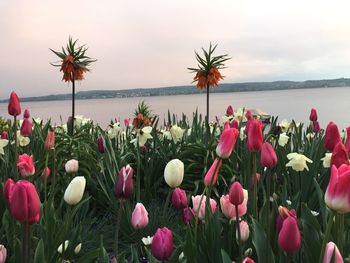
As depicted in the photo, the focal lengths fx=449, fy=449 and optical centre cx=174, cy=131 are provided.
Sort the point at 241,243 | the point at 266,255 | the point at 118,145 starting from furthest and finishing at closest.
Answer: the point at 118,145 < the point at 241,243 < the point at 266,255

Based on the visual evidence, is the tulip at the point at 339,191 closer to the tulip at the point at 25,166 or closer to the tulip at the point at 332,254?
the tulip at the point at 332,254

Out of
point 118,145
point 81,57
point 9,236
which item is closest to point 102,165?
point 118,145

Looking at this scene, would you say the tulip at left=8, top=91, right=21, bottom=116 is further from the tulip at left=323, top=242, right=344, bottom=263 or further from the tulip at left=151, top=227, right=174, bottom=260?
the tulip at left=323, top=242, right=344, bottom=263

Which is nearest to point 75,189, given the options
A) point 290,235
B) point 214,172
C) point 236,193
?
point 214,172

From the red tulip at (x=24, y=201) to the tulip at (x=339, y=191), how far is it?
940 millimetres

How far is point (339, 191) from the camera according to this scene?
1294 millimetres

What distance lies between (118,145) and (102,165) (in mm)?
1096

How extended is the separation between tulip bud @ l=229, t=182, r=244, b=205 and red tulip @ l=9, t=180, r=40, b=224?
2.39 ft

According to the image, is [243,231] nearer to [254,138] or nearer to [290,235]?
[254,138]

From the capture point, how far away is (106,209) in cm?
402

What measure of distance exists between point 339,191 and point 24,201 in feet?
3.27

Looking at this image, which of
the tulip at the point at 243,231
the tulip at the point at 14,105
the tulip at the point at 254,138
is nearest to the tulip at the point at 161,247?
the tulip at the point at 243,231

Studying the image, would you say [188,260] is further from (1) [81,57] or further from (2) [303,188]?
(1) [81,57]

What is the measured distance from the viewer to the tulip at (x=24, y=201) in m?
1.48
